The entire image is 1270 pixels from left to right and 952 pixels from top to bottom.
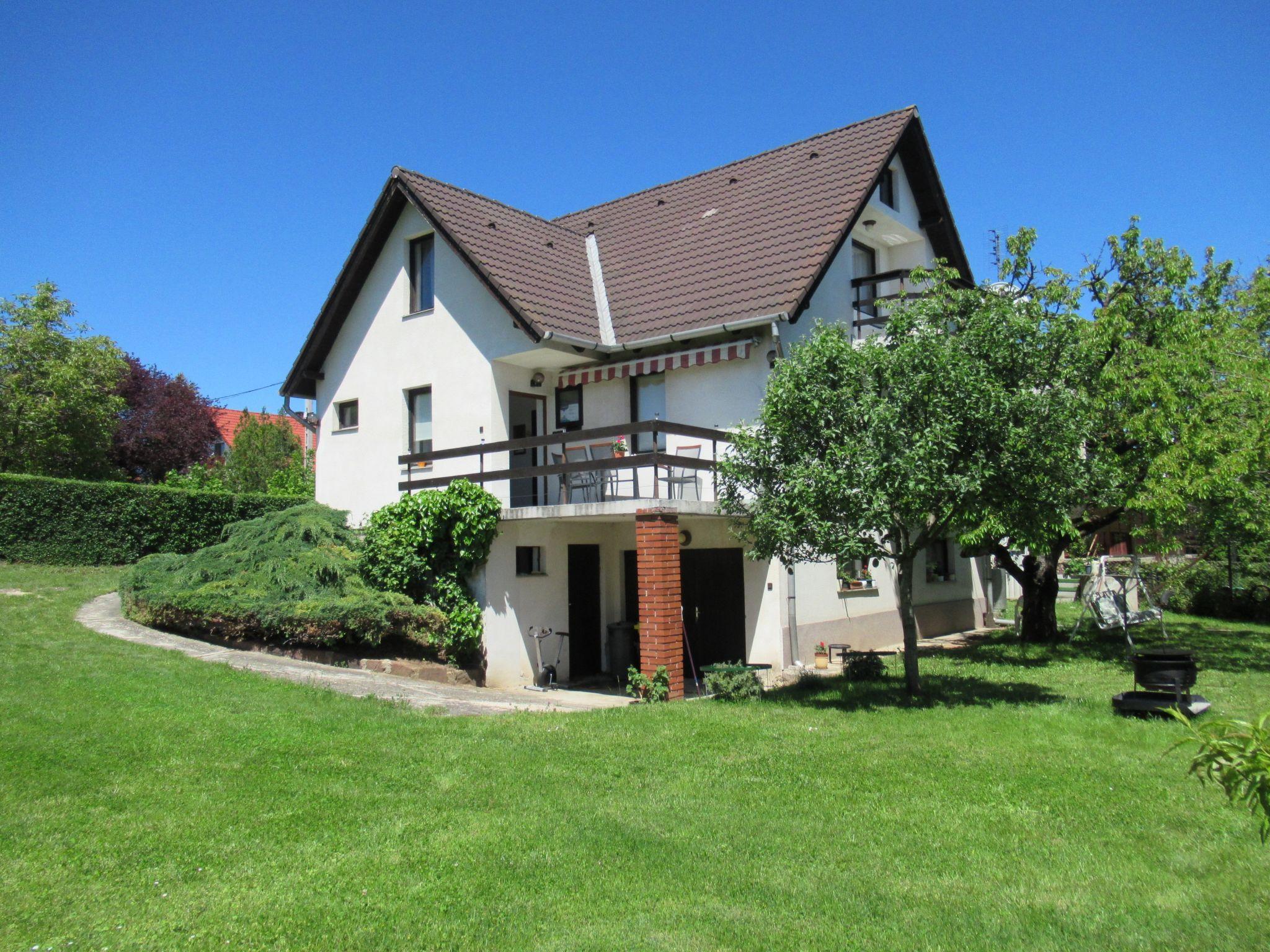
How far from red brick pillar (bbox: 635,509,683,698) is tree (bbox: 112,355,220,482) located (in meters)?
30.9

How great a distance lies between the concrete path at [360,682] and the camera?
12.5 metres

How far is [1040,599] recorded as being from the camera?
2031 cm

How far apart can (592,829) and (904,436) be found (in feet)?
21.6

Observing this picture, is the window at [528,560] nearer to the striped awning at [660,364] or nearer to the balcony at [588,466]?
the balcony at [588,466]

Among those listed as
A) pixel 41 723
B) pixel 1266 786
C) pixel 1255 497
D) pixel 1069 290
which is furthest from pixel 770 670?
pixel 1266 786

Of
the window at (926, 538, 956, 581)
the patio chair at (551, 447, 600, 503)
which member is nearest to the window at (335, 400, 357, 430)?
the patio chair at (551, 447, 600, 503)

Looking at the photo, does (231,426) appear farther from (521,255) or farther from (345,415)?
(521,255)

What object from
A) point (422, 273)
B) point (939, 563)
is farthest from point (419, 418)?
point (939, 563)

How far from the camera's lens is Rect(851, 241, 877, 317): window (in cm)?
2077

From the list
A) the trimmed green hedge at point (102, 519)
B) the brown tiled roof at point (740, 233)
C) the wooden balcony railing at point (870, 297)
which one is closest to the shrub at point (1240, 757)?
the brown tiled roof at point (740, 233)

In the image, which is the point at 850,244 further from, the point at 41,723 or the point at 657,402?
the point at 41,723

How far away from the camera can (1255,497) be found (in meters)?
14.8

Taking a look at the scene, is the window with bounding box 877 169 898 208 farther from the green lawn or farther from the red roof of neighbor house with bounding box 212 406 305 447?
the red roof of neighbor house with bounding box 212 406 305 447

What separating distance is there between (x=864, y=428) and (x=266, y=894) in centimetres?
865
